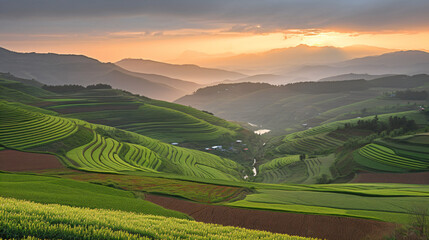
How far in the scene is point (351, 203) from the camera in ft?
129

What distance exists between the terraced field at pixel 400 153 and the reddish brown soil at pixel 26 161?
80.9m

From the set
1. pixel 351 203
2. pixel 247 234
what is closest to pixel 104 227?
pixel 247 234

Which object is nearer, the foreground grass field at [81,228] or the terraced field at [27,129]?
the foreground grass field at [81,228]

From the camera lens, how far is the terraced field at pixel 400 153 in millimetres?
71431

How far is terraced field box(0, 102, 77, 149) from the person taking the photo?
6912 cm

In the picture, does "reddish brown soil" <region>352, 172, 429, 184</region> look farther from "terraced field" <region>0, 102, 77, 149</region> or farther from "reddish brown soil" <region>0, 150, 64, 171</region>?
"terraced field" <region>0, 102, 77, 149</region>

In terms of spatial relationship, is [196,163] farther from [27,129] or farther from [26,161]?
[26,161]

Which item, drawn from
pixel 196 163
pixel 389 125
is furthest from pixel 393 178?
pixel 389 125

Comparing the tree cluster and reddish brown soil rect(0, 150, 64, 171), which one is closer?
reddish brown soil rect(0, 150, 64, 171)

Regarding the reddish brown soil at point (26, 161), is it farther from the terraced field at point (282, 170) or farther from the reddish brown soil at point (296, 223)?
the terraced field at point (282, 170)

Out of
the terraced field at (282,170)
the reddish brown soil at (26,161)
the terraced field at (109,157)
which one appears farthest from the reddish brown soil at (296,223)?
the terraced field at (282,170)

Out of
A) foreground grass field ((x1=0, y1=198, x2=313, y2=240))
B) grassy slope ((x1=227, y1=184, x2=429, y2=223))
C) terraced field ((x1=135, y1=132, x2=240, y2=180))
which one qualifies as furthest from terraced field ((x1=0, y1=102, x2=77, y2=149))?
foreground grass field ((x1=0, y1=198, x2=313, y2=240))

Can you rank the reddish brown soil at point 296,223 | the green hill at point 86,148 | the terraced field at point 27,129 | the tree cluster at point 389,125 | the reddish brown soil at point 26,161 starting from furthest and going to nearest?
the tree cluster at point 389,125 → the terraced field at point 27,129 → the green hill at point 86,148 → the reddish brown soil at point 26,161 → the reddish brown soil at point 296,223

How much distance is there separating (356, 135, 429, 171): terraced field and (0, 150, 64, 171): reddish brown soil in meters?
80.9
